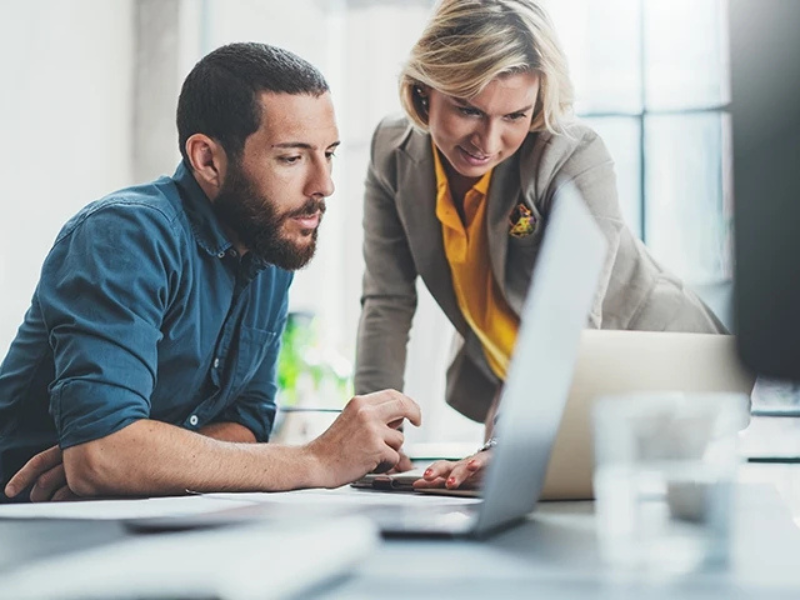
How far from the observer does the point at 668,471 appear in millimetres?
569

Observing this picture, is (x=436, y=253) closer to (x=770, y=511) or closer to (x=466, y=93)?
(x=466, y=93)

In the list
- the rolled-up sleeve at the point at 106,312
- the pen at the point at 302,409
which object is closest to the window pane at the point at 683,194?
the pen at the point at 302,409

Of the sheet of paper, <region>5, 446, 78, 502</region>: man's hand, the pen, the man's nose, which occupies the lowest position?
the pen

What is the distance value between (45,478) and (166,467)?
21cm

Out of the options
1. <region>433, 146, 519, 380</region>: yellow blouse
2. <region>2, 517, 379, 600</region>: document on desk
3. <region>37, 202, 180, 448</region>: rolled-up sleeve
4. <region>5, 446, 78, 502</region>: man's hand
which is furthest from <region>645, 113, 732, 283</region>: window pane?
<region>2, 517, 379, 600</region>: document on desk

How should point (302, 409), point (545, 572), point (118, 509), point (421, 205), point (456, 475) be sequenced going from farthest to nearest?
point (302, 409), point (421, 205), point (456, 475), point (118, 509), point (545, 572)

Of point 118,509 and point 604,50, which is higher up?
point 604,50

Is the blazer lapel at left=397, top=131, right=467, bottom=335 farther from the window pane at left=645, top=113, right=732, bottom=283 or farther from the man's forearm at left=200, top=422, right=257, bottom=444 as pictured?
the window pane at left=645, top=113, right=732, bottom=283

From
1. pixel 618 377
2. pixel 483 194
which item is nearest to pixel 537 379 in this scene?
pixel 618 377

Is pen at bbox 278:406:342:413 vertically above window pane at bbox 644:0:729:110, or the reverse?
window pane at bbox 644:0:729:110

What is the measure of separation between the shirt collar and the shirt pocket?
0.15m

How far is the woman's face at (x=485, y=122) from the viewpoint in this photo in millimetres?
1611

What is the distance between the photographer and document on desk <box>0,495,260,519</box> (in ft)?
2.47

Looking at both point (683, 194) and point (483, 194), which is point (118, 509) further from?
point (683, 194)
